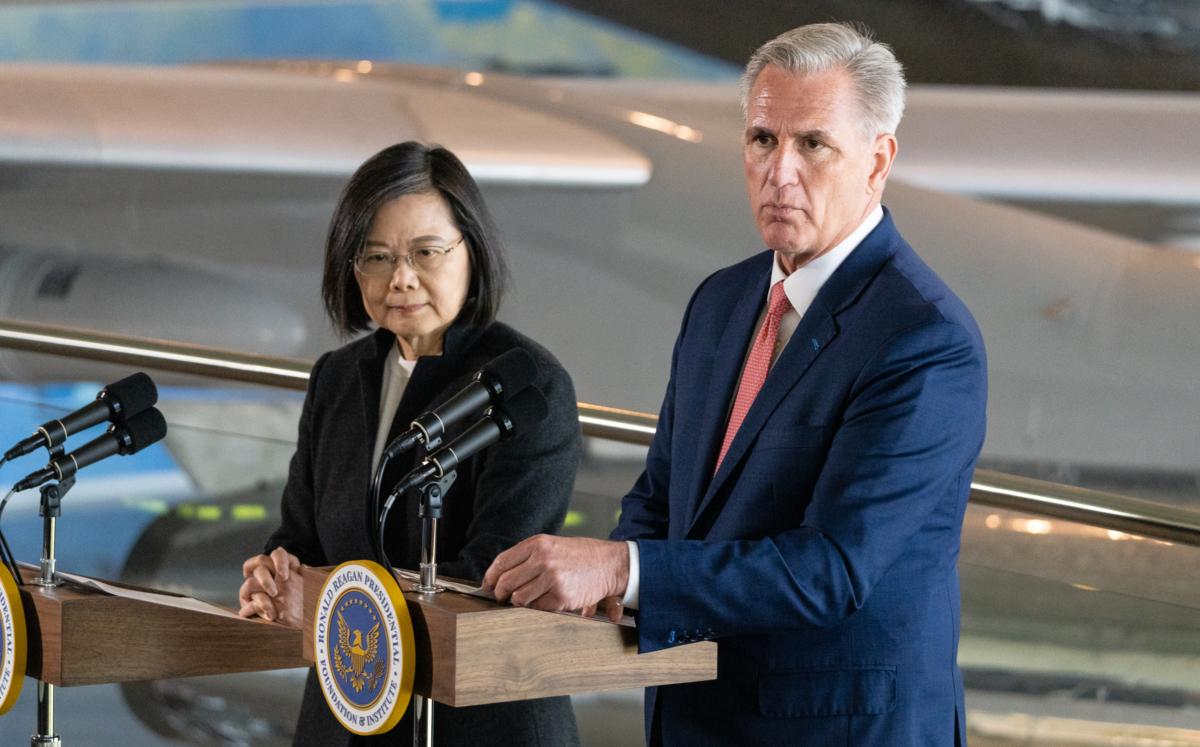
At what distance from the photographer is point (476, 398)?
1429 mm

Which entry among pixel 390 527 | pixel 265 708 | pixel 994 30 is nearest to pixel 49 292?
pixel 265 708

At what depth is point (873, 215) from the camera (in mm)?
1573

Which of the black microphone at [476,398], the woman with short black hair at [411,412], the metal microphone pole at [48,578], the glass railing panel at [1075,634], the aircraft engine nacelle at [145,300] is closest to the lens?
the black microphone at [476,398]

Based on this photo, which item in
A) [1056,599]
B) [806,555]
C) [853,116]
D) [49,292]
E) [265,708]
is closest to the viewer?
[806,555]

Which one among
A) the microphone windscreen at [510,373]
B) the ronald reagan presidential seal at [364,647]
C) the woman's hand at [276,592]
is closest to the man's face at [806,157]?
the microphone windscreen at [510,373]

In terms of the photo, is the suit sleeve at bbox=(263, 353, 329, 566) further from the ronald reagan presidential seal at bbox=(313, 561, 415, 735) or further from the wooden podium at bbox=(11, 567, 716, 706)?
the ronald reagan presidential seal at bbox=(313, 561, 415, 735)

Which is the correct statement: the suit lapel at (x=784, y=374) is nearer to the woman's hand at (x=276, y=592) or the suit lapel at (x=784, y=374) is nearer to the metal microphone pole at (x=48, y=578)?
the woman's hand at (x=276, y=592)

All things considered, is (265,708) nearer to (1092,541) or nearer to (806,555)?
(1092,541)

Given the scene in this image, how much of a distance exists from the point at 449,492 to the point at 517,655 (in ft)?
1.64

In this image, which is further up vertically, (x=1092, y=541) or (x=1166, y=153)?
(x=1166, y=153)

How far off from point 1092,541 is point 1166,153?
3.53 m

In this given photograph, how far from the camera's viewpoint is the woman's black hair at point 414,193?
72.8 inches

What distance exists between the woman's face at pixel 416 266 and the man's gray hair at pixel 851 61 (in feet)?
1.61

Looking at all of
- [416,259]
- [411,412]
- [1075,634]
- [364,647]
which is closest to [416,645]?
[364,647]
